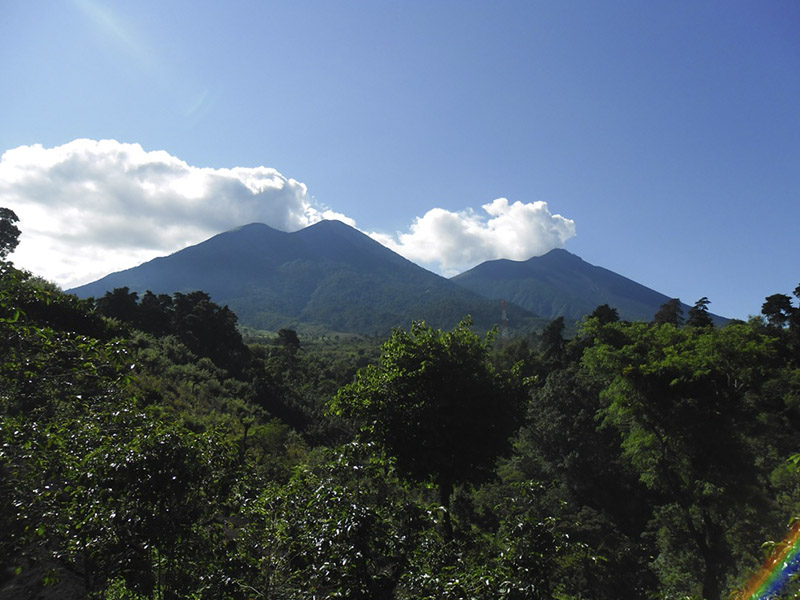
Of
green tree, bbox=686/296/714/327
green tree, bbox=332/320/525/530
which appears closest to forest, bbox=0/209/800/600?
green tree, bbox=332/320/525/530

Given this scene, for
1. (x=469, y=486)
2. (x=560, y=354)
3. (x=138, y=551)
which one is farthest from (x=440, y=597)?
(x=560, y=354)

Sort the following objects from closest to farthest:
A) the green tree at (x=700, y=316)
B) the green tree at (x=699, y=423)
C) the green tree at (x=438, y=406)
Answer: the green tree at (x=438, y=406), the green tree at (x=699, y=423), the green tree at (x=700, y=316)

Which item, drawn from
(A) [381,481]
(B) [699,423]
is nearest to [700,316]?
(B) [699,423]

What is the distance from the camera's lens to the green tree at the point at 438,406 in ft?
26.2

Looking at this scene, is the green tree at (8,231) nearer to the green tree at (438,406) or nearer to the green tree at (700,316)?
the green tree at (438,406)

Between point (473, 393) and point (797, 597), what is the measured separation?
18.3ft

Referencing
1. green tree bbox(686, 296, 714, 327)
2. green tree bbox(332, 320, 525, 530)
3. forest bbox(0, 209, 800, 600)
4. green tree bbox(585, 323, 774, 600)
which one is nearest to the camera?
forest bbox(0, 209, 800, 600)

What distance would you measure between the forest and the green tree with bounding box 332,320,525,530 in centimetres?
4

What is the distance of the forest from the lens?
3379 mm

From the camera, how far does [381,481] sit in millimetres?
4273

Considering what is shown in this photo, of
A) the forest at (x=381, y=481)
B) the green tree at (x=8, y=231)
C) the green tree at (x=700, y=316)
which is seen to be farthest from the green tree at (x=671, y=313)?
the green tree at (x=8, y=231)

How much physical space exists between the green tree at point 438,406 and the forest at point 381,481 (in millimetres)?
43

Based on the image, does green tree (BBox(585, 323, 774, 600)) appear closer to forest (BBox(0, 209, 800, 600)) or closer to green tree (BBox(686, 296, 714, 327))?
forest (BBox(0, 209, 800, 600))

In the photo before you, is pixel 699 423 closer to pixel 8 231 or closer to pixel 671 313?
pixel 671 313
